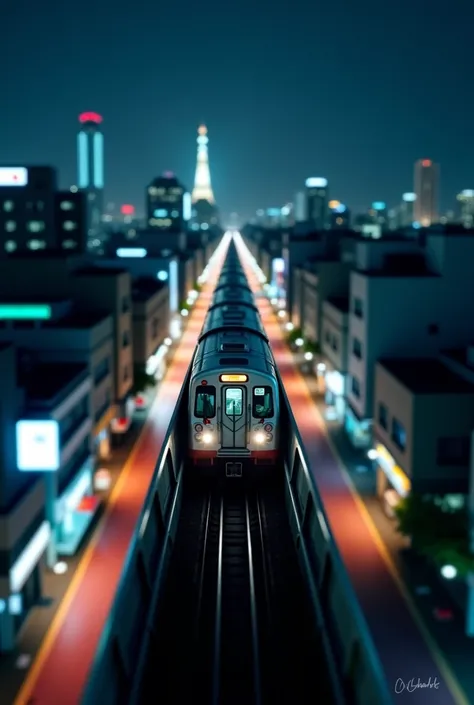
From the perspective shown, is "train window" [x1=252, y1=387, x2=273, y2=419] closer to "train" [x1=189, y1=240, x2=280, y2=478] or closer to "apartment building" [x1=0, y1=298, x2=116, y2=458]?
"train" [x1=189, y1=240, x2=280, y2=478]

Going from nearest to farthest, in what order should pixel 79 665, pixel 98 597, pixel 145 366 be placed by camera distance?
pixel 79 665 → pixel 98 597 → pixel 145 366

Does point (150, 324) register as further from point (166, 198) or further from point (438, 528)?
point (166, 198)

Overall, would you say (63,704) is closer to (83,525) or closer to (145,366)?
(83,525)

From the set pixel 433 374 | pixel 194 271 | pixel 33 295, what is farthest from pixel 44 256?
pixel 194 271
